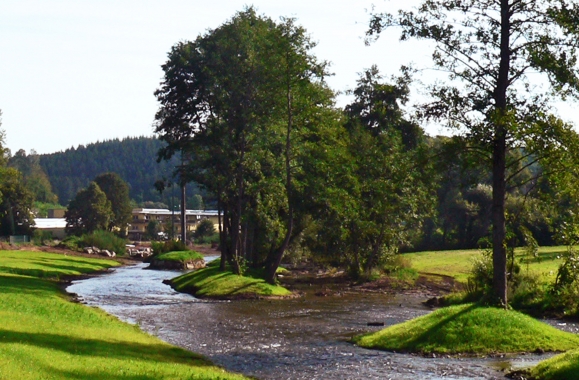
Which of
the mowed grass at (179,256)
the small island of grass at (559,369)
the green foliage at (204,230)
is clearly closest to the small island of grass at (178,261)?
the mowed grass at (179,256)

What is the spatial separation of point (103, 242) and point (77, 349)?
4069 inches

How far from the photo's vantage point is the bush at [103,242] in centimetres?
12475

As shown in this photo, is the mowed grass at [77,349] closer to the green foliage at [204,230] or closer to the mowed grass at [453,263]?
the mowed grass at [453,263]

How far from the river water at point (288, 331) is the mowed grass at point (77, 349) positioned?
2.24m

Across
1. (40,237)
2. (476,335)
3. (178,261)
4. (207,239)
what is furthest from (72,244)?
(476,335)

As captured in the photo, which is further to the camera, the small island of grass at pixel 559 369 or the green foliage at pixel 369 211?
the green foliage at pixel 369 211

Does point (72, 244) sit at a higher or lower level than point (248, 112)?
lower

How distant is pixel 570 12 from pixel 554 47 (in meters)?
1.86

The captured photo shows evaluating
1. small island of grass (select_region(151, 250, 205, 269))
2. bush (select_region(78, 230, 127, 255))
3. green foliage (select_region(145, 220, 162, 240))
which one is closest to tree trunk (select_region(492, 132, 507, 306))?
small island of grass (select_region(151, 250, 205, 269))

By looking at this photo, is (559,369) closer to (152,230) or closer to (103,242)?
(103,242)

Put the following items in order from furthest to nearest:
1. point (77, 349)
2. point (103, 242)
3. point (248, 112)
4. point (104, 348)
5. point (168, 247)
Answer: point (103, 242), point (168, 247), point (248, 112), point (104, 348), point (77, 349)

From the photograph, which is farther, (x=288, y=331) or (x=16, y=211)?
(x=16, y=211)

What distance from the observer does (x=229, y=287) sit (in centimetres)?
5775

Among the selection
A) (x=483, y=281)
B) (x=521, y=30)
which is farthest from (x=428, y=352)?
(x=483, y=281)
